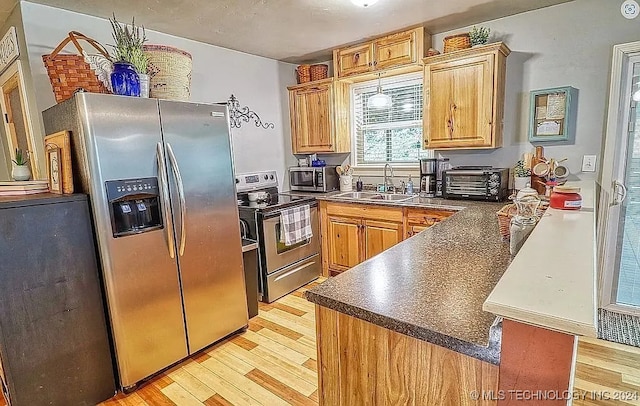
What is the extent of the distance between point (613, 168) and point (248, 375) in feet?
9.86

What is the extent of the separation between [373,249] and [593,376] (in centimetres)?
176

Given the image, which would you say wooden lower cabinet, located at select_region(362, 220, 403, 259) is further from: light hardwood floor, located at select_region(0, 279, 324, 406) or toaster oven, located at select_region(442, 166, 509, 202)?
light hardwood floor, located at select_region(0, 279, 324, 406)

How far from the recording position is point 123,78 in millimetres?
1893

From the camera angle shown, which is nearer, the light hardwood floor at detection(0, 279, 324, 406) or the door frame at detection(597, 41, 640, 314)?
the light hardwood floor at detection(0, 279, 324, 406)

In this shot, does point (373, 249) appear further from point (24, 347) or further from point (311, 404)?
point (24, 347)

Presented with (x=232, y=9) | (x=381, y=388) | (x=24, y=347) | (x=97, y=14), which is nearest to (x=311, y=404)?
(x=381, y=388)

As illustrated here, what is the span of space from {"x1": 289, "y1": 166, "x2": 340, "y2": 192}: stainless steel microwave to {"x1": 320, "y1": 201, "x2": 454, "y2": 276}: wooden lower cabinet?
1.11ft

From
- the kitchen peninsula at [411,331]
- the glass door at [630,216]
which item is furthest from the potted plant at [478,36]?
the kitchen peninsula at [411,331]

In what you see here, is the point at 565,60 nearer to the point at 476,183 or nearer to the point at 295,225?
the point at 476,183

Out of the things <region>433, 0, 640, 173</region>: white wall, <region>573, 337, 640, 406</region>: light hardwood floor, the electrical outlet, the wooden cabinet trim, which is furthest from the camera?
the wooden cabinet trim

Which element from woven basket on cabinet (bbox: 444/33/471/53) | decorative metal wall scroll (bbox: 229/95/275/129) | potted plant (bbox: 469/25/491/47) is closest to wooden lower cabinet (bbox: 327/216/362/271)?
decorative metal wall scroll (bbox: 229/95/275/129)

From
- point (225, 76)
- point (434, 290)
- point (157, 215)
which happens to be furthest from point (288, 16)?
point (434, 290)

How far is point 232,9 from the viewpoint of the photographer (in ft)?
7.94

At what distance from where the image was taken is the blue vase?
6.18 feet
